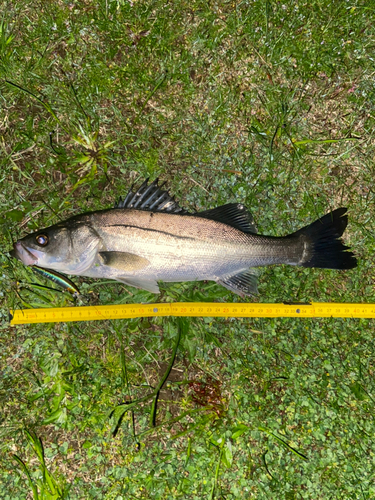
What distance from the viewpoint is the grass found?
11.9ft

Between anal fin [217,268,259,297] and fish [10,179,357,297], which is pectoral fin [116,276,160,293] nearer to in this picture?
fish [10,179,357,297]

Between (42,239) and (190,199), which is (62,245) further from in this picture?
(190,199)

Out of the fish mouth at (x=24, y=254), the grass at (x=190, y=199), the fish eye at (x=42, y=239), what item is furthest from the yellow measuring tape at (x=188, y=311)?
the fish eye at (x=42, y=239)

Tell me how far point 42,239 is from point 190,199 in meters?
1.71

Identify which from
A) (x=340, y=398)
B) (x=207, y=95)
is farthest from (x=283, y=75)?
(x=340, y=398)

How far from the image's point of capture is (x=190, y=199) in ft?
12.6

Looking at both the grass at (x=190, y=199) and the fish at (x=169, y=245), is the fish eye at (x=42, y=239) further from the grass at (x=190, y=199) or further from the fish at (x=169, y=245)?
the grass at (x=190, y=199)

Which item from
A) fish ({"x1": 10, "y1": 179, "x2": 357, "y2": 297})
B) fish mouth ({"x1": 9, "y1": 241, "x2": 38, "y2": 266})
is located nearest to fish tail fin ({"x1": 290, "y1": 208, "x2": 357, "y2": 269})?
fish ({"x1": 10, "y1": 179, "x2": 357, "y2": 297})

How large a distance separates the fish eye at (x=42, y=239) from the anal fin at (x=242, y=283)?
1896 mm

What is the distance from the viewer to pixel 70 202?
382 cm

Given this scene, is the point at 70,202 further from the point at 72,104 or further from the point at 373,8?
the point at 373,8

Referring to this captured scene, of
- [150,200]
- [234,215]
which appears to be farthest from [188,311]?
[150,200]

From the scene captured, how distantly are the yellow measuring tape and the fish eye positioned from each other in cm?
82

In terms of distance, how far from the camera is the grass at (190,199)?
3627mm
